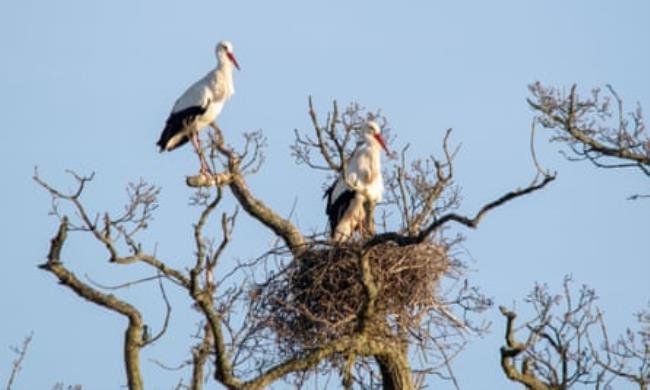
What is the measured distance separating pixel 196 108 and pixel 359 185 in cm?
234

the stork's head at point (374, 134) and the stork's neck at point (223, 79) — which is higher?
the stork's neck at point (223, 79)

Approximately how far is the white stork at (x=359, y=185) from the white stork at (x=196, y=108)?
1751 mm

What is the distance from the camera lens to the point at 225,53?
1466cm

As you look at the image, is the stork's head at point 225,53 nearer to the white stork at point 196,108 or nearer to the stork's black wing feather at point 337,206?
the white stork at point 196,108

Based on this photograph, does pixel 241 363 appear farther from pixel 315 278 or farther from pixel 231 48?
pixel 231 48

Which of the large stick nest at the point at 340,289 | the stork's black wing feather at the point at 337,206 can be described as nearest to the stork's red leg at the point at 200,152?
the stork's black wing feather at the point at 337,206

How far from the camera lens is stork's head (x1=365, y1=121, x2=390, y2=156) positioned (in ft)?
41.4

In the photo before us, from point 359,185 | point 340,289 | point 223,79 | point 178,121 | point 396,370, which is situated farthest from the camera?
point 223,79

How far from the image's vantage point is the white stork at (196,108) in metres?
14.0

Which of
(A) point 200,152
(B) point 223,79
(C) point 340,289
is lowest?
(C) point 340,289

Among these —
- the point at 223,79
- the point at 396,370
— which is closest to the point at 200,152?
the point at 223,79

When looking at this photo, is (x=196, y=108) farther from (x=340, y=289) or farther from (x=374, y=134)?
(x=340, y=289)

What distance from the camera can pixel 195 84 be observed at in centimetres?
1448

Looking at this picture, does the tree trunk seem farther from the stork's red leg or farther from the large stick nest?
the stork's red leg
